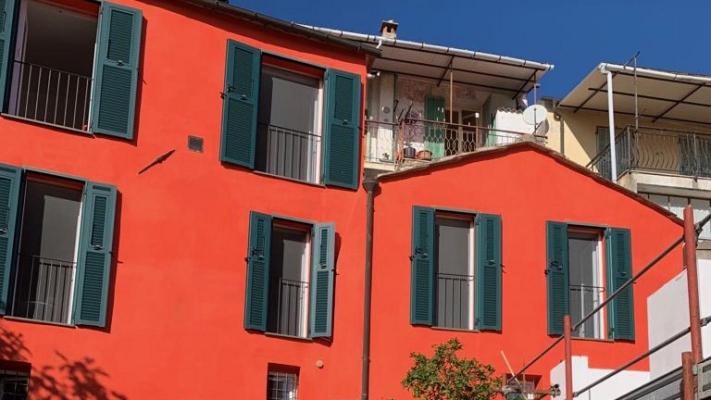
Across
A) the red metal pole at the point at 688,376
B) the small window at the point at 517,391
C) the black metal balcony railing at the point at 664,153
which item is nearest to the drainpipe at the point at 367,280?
the small window at the point at 517,391

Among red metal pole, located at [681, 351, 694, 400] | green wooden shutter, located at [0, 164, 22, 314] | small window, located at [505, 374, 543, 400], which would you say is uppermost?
green wooden shutter, located at [0, 164, 22, 314]

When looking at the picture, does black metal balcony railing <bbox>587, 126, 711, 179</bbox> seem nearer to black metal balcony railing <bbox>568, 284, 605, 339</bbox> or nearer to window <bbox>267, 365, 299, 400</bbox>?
black metal balcony railing <bbox>568, 284, 605, 339</bbox>

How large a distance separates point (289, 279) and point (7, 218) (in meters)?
4.32

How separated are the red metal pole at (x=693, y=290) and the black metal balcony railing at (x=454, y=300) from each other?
30.2 feet

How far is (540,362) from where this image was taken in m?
17.6

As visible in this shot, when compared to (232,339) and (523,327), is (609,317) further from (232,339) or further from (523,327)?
(232,339)

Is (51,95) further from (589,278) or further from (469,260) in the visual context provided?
(589,278)

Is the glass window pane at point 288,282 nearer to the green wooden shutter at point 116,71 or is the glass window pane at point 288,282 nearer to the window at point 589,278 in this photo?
the green wooden shutter at point 116,71

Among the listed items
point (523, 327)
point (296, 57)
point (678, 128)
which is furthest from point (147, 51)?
point (678, 128)

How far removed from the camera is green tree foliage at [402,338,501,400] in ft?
49.6

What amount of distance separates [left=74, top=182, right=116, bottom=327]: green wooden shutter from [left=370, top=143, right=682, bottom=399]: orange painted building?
4.19 metres

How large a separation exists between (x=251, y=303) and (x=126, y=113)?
323 cm

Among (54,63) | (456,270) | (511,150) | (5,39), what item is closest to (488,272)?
(456,270)

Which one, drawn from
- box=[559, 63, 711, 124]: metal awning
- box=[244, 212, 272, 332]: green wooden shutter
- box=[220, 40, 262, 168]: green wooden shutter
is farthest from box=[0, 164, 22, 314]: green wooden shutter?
box=[559, 63, 711, 124]: metal awning
